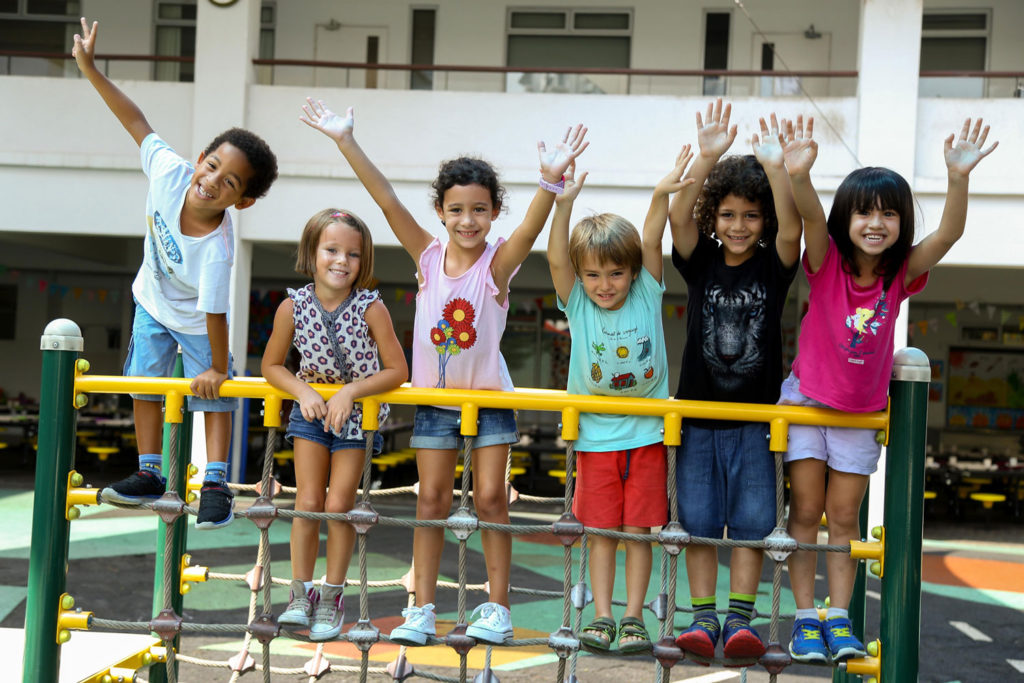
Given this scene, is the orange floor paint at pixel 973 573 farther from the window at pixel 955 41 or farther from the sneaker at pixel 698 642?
the window at pixel 955 41

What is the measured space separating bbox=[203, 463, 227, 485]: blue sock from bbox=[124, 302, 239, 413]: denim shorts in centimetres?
20

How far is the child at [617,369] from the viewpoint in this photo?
9.11 feet

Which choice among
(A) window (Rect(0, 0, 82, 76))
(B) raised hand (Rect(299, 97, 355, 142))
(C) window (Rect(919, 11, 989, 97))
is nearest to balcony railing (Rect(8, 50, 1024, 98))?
(C) window (Rect(919, 11, 989, 97))

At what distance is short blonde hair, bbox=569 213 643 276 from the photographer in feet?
9.16

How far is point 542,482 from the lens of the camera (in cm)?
1207

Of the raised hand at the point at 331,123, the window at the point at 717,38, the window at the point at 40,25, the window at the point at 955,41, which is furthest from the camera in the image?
the window at the point at 40,25

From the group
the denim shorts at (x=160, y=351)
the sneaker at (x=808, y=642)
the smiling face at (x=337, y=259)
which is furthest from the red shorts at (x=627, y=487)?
the denim shorts at (x=160, y=351)

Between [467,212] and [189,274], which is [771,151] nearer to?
[467,212]

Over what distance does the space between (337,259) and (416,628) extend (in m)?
1.14

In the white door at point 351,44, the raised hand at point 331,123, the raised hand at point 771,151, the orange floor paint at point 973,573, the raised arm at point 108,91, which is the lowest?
the orange floor paint at point 973,573

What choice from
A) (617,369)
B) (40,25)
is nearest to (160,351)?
(617,369)

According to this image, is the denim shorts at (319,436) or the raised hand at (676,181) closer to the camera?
the raised hand at (676,181)

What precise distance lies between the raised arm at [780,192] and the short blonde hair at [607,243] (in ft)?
1.34

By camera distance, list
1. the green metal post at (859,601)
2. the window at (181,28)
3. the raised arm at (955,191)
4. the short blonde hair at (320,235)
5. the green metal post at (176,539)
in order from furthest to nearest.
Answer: the window at (181,28) → the green metal post at (176,539) → the green metal post at (859,601) → the short blonde hair at (320,235) → the raised arm at (955,191)
